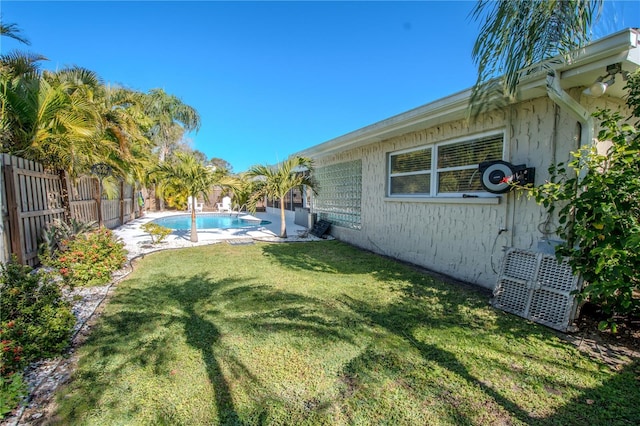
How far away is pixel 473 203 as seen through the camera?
557cm

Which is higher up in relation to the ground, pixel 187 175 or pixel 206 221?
pixel 187 175

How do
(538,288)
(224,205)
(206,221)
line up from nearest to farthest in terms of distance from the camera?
(538,288) → (206,221) → (224,205)

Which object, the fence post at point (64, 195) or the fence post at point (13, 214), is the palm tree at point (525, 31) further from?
the fence post at point (64, 195)

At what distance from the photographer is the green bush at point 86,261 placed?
5270mm

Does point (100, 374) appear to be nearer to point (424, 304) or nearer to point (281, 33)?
point (424, 304)

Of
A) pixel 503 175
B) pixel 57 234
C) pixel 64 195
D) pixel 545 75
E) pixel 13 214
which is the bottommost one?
pixel 57 234

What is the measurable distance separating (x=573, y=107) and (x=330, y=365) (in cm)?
440

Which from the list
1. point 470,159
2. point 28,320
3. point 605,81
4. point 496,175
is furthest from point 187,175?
point 605,81

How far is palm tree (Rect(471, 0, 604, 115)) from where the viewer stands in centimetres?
260

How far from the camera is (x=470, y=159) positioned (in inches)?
229

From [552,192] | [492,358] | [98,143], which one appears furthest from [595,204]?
[98,143]

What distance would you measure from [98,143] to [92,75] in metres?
4.23

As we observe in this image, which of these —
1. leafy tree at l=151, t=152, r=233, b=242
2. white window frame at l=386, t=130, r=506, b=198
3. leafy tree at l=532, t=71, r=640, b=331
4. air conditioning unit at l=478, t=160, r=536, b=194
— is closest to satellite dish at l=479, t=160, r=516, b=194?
air conditioning unit at l=478, t=160, r=536, b=194

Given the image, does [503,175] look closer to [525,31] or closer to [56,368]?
[525,31]
